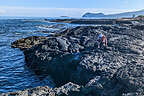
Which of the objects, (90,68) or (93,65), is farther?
(93,65)

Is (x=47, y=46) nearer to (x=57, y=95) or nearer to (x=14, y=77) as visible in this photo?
(x=14, y=77)

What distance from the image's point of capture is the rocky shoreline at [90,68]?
9180 mm

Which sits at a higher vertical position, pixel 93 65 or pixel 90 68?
pixel 93 65

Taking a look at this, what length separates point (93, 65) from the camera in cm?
Answer: 1408

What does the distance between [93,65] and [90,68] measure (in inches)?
17.0

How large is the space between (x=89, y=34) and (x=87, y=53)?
1088 centimetres

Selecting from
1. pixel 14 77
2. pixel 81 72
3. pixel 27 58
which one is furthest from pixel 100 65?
pixel 27 58

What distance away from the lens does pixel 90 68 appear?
543 inches

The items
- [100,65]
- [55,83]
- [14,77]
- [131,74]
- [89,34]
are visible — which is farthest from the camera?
[89,34]

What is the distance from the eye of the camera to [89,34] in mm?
27234

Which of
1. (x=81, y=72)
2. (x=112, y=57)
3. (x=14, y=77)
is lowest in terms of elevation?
(x=14, y=77)

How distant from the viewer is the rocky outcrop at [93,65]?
9.14m

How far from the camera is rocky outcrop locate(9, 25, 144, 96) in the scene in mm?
9136

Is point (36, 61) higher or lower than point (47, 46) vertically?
lower
